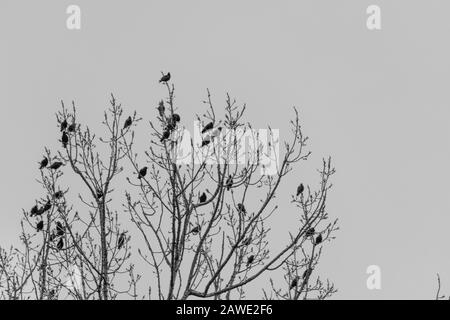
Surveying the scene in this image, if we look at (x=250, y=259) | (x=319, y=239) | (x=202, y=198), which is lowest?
(x=250, y=259)

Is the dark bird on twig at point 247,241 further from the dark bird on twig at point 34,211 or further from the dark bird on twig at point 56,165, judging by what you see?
the dark bird on twig at point 34,211

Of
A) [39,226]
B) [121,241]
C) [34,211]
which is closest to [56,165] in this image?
[34,211]

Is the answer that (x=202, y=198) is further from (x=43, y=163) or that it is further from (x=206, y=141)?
(x=43, y=163)

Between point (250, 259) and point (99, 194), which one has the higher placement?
point (99, 194)

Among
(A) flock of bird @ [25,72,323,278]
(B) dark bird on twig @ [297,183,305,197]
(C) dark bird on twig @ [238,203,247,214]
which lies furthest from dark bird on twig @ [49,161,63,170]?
(B) dark bird on twig @ [297,183,305,197]

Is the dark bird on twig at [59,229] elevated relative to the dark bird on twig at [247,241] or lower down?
elevated

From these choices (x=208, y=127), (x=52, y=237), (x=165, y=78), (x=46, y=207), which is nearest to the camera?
(x=208, y=127)

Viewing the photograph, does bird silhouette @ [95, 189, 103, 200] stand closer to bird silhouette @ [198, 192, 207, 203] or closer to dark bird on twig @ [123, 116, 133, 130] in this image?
dark bird on twig @ [123, 116, 133, 130]

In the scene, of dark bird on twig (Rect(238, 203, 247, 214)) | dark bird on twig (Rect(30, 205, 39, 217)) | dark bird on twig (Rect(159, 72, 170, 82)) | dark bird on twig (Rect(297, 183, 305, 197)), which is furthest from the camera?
dark bird on twig (Rect(30, 205, 39, 217))

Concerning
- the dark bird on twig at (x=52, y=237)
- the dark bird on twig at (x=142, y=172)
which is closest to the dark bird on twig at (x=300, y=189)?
the dark bird on twig at (x=142, y=172)

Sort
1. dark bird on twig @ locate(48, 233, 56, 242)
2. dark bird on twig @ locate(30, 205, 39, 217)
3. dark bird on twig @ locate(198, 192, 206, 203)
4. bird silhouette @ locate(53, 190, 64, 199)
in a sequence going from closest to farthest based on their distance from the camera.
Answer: dark bird on twig @ locate(198, 192, 206, 203) → dark bird on twig @ locate(48, 233, 56, 242) → bird silhouette @ locate(53, 190, 64, 199) → dark bird on twig @ locate(30, 205, 39, 217)

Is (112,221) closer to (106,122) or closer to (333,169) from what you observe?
(106,122)

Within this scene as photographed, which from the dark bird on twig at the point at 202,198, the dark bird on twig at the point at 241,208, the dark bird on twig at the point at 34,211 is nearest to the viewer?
the dark bird on twig at the point at 241,208
